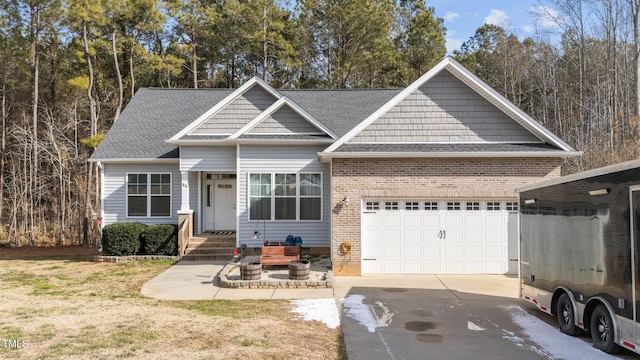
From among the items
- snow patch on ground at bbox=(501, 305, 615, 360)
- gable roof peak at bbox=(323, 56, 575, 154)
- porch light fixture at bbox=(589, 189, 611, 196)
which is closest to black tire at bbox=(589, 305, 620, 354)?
snow patch on ground at bbox=(501, 305, 615, 360)

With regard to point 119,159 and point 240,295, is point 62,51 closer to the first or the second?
point 119,159

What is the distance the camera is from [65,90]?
1193 inches

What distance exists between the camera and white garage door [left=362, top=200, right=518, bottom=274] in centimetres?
1321

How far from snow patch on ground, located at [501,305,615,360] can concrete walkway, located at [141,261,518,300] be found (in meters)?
2.17

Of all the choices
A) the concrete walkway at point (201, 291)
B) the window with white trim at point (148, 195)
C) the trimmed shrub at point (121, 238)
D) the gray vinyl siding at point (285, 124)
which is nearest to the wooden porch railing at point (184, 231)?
the trimmed shrub at point (121, 238)

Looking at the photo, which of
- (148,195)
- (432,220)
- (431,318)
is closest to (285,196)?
(432,220)

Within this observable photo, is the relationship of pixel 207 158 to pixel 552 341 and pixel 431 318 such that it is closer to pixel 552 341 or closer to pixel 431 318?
pixel 431 318

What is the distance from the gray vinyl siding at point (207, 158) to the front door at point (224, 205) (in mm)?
1682

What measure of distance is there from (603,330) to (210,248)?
40.0 feet

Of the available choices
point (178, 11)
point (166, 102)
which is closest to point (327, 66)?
point (178, 11)

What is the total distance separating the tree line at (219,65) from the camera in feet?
80.1

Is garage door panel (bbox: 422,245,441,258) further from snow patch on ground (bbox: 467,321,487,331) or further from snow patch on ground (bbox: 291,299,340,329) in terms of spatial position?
snow patch on ground (bbox: 467,321,487,331)

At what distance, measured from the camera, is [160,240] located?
16.1 metres

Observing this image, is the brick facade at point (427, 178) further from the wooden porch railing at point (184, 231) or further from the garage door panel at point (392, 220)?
the wooden porch railing at point (184, 231)
